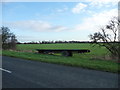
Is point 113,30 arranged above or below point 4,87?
above

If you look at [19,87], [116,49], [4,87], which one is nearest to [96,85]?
[19,87]

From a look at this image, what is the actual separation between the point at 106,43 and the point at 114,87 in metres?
11.3

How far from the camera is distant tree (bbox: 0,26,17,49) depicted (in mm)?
34369

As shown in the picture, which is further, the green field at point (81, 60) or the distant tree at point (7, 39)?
the distant tree at point (7, 39)

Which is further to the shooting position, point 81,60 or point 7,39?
point 7,39

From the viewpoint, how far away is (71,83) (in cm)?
598

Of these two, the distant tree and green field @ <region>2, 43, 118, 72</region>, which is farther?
the distant tree

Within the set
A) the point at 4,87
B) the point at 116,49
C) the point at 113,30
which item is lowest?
the point at 4,87

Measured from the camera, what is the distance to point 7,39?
34.9 meters

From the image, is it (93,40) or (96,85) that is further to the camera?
(93,40)

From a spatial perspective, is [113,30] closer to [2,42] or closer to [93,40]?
[93,40]

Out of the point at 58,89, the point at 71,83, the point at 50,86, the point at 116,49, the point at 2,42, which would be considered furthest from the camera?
the point at 2,42

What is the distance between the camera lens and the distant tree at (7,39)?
113 ft

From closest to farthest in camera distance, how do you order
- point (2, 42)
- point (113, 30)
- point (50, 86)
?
1. point (50, 86)
2. point (113, 30)
3. point (2, 42)
